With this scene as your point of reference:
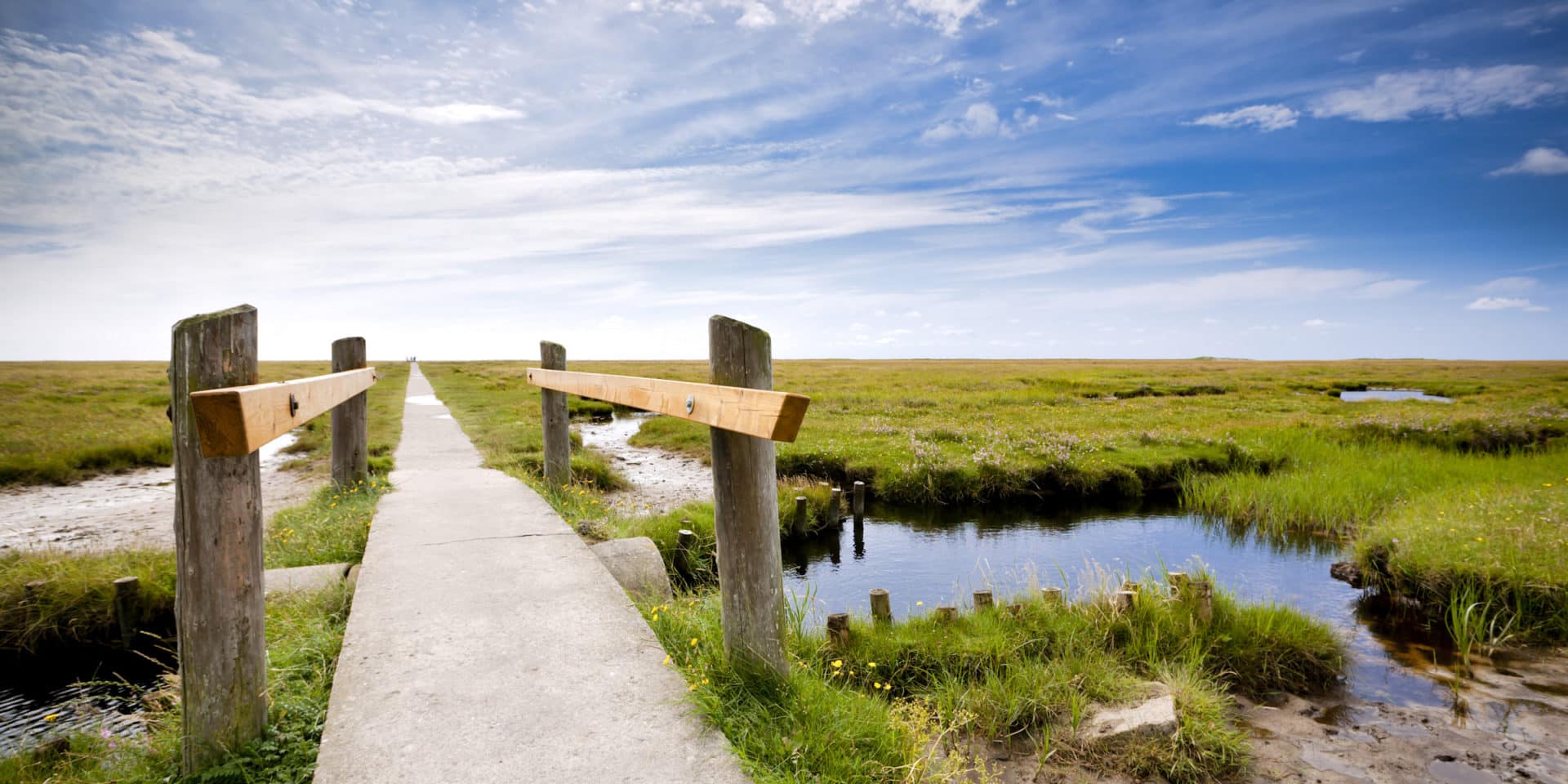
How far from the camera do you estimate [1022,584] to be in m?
9.37

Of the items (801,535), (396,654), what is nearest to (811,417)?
(801,535)

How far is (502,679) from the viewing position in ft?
11.7

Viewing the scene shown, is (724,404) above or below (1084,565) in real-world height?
above

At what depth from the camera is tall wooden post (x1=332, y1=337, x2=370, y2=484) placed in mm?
8898

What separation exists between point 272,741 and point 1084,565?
9784 mm

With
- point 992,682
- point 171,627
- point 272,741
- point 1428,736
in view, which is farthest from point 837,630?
point 171,627

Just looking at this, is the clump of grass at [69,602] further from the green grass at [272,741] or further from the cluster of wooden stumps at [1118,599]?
the cluster of wooden stumps at [1118,599]

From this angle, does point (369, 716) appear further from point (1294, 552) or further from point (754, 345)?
Answer: point (1294, 552)

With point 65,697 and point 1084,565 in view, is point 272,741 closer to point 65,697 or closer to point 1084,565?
point 65,697

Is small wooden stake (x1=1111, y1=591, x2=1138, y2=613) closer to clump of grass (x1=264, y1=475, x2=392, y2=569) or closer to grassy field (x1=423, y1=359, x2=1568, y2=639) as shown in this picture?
grassy field (x1=423, y1=359, x2=1568, y2=639)

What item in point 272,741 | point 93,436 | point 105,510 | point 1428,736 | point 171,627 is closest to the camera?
point 272,741

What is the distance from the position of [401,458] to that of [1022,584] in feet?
30.0

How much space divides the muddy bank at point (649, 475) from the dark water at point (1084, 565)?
261cm

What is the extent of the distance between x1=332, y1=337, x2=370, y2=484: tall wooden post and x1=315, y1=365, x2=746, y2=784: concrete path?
11.0ft
